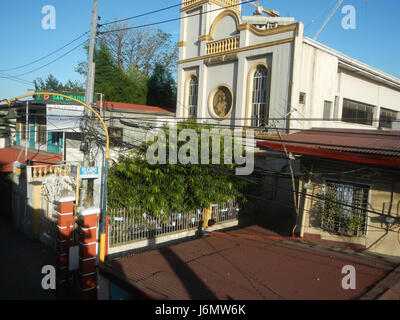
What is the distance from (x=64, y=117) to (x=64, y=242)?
855 centimetres

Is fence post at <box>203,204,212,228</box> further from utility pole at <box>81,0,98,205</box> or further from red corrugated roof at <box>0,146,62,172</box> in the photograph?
red corrugated roof at <box>0,146,62,172</box>

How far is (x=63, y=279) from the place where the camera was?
7.22 m

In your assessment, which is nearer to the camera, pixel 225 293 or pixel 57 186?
pixel 225 293

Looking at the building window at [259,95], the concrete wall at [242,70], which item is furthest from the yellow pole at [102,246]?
the building window at [259,95]

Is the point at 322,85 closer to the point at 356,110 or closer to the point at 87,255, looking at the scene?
the point at 356,110

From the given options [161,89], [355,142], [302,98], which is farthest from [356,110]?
[161,89]

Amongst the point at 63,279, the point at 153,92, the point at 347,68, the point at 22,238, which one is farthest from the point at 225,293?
the point at 153,92

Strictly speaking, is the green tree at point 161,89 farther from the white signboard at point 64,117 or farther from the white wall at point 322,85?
the white wall at point 322,85

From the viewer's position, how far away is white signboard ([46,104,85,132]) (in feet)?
43.6

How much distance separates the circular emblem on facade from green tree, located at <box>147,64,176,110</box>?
12.7 m

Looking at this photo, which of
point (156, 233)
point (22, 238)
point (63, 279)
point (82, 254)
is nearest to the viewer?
point (82, 254)

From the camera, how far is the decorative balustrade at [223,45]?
1364 cm
